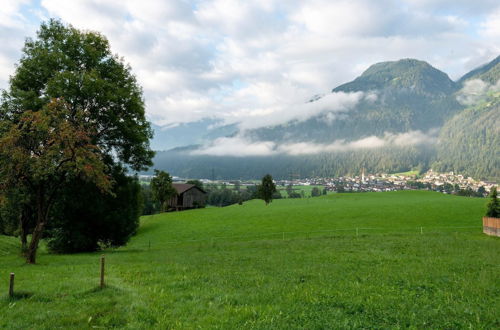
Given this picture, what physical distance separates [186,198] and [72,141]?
101126 mm

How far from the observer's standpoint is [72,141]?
77.8 ft

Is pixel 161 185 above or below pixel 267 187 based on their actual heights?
above

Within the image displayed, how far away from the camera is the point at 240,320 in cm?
1025

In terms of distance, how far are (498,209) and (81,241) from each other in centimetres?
5159

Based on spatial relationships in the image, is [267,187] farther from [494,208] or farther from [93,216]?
[93,216]

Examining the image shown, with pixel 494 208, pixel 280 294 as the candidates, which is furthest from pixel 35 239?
pixel 494 208

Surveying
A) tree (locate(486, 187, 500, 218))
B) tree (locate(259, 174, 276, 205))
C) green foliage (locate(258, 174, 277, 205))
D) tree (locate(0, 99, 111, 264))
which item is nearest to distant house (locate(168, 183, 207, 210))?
green foliage (locate(258, 174, 277, 205))

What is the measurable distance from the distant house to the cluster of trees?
82824mm

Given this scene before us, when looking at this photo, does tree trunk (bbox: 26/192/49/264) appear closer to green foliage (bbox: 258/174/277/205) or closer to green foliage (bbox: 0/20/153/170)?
green foliage (bbox: 0/20/153/170)

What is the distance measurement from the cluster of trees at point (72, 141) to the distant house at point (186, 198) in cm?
8282

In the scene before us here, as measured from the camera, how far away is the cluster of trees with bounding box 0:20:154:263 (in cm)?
2380

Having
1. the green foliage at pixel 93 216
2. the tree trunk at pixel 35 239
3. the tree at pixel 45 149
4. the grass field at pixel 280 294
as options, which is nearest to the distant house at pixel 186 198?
the green foliage at pixel 93 216

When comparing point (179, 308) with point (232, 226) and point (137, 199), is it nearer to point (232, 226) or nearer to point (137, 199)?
point (137, 199)

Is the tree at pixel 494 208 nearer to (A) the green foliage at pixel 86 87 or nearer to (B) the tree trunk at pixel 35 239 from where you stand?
(A) the green foliage at pixel 86 87
